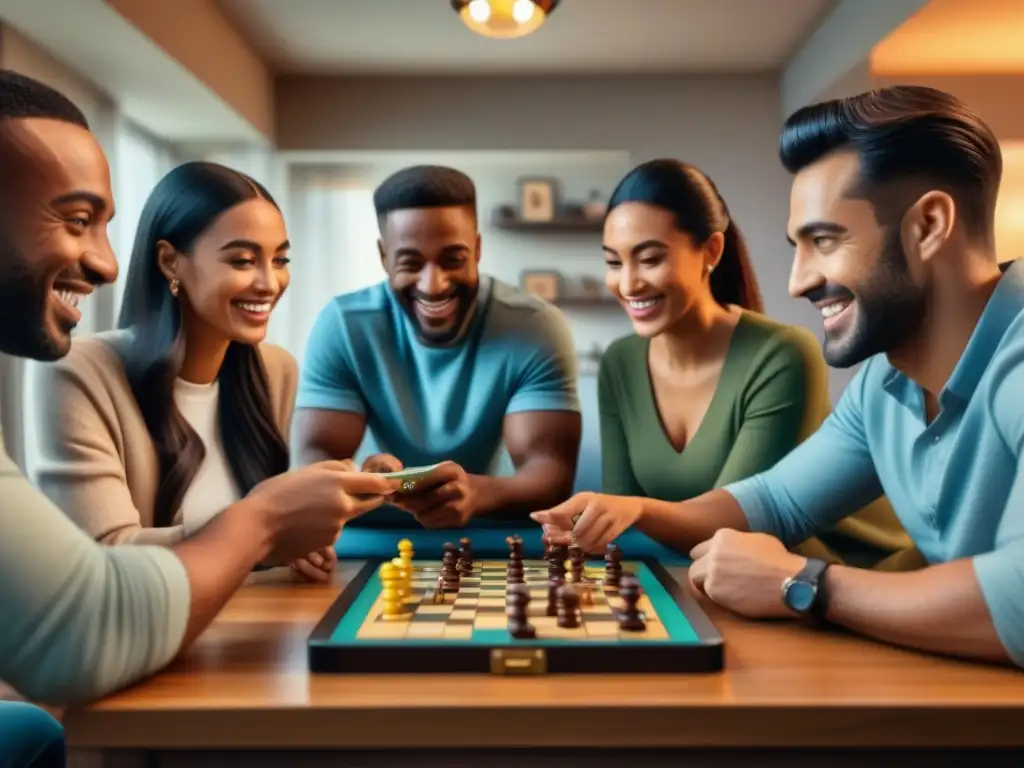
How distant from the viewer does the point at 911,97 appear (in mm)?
1263

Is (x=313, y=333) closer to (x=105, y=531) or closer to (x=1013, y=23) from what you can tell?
(x=105, y=531)

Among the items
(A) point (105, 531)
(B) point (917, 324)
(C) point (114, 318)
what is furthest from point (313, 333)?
(B) point (917, 324)

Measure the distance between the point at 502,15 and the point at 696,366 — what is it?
76cm

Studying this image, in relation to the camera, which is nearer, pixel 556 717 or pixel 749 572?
pixel 556 717

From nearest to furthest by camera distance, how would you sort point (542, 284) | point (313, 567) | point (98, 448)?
1. point (98, 448)
2. point (313, 567)
3. point (542, 284)

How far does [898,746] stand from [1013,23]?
65.6 inches

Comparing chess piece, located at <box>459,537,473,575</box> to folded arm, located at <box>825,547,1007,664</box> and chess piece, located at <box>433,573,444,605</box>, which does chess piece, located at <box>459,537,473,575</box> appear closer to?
chess piece, located at <box>433,573,444,605</box>

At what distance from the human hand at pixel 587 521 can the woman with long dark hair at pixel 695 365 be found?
165mm

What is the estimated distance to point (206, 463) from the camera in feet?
4.84

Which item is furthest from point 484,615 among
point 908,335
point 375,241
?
point 375,241

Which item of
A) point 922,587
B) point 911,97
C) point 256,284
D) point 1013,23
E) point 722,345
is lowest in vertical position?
point 922,587

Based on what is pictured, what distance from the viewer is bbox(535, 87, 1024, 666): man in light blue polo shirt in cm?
111

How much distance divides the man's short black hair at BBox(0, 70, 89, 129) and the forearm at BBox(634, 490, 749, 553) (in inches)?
41.6

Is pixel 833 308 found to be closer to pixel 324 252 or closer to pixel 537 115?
pixel 537 115
